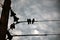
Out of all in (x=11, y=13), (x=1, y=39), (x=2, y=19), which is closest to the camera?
(x=1, y=39)

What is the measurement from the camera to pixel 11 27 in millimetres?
10664

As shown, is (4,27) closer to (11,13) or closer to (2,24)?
(2,24)

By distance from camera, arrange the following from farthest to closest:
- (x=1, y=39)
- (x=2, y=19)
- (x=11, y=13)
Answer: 1. (x=11, y=13)
2. (x=2, y=19)
3. (x=1, y=39)

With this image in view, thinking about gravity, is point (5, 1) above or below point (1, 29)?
above

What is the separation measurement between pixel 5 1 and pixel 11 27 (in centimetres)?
185

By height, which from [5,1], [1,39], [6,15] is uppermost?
[5,1]

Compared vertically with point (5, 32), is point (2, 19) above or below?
above

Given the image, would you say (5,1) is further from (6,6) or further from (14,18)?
(14,18)

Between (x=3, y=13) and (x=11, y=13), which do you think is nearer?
(x=3, y=13)

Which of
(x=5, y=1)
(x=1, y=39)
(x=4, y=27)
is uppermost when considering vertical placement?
(x=5, y=1)

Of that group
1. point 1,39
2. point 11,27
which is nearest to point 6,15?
point 11,27

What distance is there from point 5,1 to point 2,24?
1.76 meters

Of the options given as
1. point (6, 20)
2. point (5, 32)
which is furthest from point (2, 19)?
point (5, 32)

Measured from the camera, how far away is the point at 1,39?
961 centimetres
